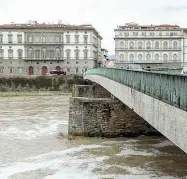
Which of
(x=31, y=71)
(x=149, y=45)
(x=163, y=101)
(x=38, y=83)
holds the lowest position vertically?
(x=38, y=83)

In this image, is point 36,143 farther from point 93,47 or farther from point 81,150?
point 93,47

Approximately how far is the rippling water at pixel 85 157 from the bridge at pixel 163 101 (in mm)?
3006

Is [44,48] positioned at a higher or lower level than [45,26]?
lower

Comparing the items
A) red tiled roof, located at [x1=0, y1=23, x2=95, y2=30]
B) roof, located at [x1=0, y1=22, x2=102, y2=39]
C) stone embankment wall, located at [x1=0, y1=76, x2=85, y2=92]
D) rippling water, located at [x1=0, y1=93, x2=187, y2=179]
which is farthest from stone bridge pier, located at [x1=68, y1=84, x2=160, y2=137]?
red tiled roof, located at [x1=0, y1=23, x2=95, y2=30]

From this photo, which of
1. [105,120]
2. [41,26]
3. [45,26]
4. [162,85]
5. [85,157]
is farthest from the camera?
[45,26]

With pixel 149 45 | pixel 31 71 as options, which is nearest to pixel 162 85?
pixel 31 71

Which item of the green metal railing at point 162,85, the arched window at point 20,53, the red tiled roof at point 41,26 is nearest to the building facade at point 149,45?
the red tiled roof at point 41,26

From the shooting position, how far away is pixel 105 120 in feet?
78.1

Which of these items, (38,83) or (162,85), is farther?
(38,83)

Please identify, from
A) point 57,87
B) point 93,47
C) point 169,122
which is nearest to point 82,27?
point 93,47

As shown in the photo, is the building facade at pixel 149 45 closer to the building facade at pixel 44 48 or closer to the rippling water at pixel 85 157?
the building facade at pixel 44 48

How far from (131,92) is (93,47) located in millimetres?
87081

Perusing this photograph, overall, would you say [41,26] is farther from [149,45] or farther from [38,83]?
[149,45]

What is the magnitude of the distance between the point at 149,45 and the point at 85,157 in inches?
3351
